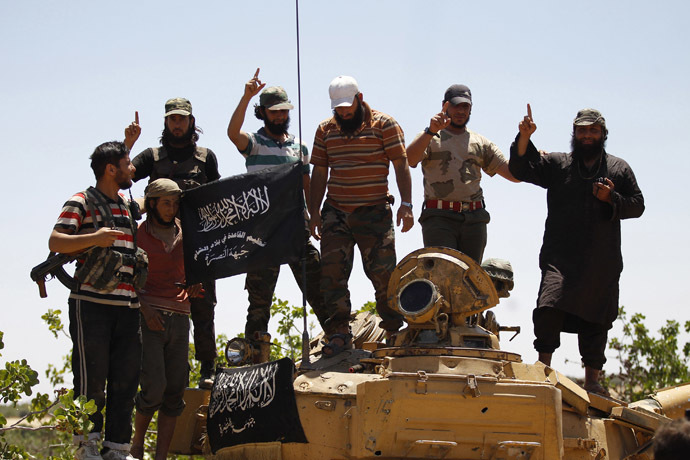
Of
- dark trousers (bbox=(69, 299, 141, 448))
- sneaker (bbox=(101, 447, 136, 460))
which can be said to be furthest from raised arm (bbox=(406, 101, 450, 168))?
sneaker (bbox=(101, 447, 136, 460))

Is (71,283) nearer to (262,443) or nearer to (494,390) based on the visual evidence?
(262,443)

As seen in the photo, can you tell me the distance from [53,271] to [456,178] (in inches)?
175

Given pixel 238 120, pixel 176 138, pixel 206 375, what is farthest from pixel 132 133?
pixel 206 375

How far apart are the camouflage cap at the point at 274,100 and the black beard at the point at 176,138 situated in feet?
2.76

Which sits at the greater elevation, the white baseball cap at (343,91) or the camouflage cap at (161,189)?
the white baseball cap at (343,91)

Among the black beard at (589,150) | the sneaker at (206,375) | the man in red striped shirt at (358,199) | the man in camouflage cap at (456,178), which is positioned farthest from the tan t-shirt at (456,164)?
the sneaker at (206,375)

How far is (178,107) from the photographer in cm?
1073

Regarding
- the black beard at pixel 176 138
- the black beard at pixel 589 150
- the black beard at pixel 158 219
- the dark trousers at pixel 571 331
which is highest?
the black beard at pixel 176 138

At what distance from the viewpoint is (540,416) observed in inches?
317

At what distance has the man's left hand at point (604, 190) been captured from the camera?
32.9ft

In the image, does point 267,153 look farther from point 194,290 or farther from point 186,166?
point 194,290

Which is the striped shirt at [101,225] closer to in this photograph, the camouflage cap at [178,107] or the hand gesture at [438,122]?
the camouflage cap at [178,107]

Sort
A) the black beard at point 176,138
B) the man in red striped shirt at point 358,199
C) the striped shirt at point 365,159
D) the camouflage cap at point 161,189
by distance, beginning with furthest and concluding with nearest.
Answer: the black beard at point 176,138
the striped shirt at point 365,159
the man in red striped shirt at point 358,199
the camouflage cap at point 161,189

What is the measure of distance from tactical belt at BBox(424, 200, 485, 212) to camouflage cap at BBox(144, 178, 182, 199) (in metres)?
2.68
